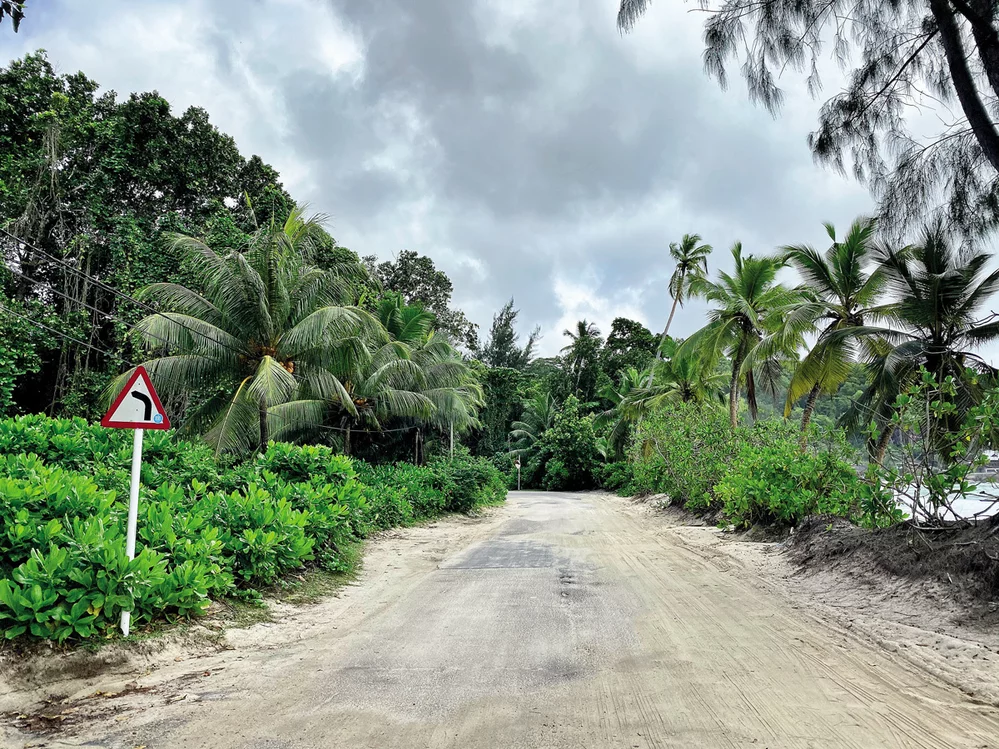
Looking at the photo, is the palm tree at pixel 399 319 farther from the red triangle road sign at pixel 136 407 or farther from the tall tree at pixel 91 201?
the red triangle road sign at pixel 136 407

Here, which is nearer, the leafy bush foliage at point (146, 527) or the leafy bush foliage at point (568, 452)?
the leafy bush foliage at point (146, 527)

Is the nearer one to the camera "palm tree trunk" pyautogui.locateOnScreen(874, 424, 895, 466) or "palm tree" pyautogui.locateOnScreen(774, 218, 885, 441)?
"palm tree trunk" pyautogui.locateOnScreen(874, 424, 895, 466)

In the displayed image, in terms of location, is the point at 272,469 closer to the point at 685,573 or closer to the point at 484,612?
the point at 484,612

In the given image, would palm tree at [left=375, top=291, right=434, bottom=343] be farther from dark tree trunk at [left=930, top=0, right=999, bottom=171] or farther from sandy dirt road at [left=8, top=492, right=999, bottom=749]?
dark tree trunk at [left=930, top=0, right=999, bottom=171]

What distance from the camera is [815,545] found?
25.2ft

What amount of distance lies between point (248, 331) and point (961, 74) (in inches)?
524

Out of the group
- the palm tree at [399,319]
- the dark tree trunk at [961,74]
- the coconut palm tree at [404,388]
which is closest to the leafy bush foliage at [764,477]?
the dark tree trunk at [961,74]

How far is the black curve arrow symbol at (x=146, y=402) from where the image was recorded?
16.0ft

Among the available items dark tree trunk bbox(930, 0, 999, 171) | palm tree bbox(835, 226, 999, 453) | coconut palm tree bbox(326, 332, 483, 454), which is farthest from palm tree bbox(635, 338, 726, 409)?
dark tree trunk bbox(930, 0, 999, 171)

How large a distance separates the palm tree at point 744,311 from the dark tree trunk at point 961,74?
44.0 feet

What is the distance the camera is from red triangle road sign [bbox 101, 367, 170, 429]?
189 inches

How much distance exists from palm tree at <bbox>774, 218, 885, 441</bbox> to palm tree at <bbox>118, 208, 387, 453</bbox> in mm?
11219

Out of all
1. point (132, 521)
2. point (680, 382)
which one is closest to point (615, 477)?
point (680, 382)

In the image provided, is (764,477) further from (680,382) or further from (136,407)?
(680,382)
